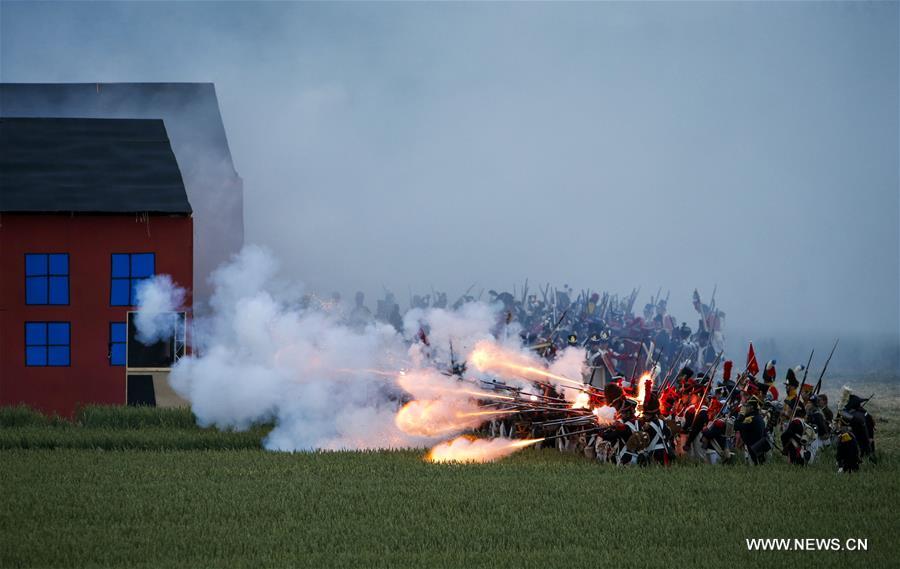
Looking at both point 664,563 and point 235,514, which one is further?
point 235,514

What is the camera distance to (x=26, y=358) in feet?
109

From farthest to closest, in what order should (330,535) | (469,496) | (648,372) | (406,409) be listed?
(406,409)
(648,372)
(469,496)
(330,535)

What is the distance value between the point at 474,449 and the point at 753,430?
5689mm

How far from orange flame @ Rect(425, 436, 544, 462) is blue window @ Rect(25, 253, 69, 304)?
13.5 metres

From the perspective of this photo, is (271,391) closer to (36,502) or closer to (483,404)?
(483,404)

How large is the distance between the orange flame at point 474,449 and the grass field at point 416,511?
0.67m

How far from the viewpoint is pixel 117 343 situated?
108 ft

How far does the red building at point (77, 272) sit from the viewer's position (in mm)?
32938

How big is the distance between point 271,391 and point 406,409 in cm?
309

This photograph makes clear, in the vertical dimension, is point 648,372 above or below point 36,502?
above

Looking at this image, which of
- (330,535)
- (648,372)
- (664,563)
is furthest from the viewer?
(648,372)

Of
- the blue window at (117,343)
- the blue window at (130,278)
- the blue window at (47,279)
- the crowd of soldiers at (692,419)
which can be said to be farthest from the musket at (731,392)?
the blue window at (47,279)

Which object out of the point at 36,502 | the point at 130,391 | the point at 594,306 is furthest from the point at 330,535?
the point at 594,306

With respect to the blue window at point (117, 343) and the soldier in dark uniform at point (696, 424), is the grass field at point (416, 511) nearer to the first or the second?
the soldier in dark uniform at point (696, 424)
